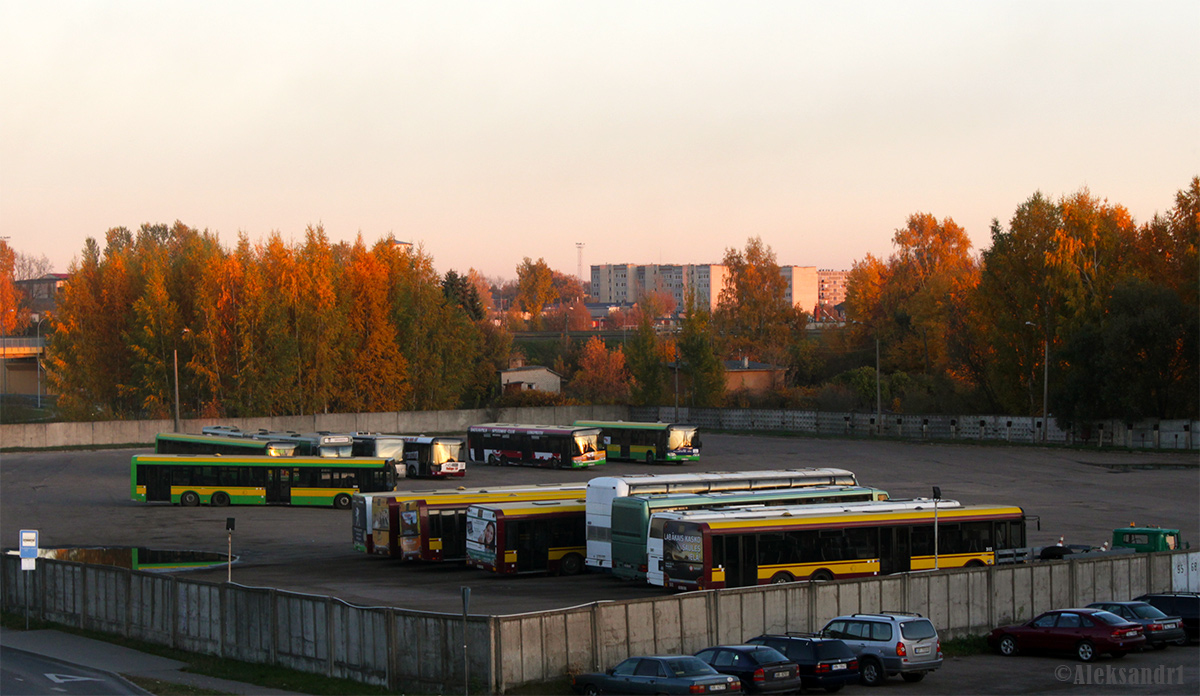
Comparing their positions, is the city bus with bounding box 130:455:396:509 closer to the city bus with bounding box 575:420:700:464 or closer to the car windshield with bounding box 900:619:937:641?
the city bus with bounding box 575:420:700:464

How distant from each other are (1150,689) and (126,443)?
216 ft

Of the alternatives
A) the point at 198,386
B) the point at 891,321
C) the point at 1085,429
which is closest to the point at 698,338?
the point at 891,321

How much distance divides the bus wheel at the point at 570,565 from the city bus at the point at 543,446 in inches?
1067

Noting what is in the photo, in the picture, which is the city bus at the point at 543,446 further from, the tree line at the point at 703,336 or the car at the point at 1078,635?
the car at the point at 1078,635

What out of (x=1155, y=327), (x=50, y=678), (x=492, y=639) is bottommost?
(x=50, y=678)

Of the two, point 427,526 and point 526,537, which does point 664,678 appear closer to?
point 526,537

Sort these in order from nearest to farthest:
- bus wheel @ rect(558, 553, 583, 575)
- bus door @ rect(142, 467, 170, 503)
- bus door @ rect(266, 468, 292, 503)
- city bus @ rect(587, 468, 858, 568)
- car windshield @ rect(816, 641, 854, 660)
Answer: car windshield @ rect(816, 641, 854, 660)
city bus @ rect(587, 468, 858, 568)
bus wheel @ rect(558, 553, 583, 575)
bus door @ rect(142, 467, 170, 503)
bus door @ rect(266, 468, 292, 503)

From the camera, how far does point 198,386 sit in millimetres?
81375

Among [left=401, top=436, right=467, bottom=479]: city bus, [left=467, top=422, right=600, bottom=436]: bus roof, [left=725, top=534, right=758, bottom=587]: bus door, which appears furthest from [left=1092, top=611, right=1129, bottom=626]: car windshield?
[left=467, top=422, right=600, bottom=436]: bus roof

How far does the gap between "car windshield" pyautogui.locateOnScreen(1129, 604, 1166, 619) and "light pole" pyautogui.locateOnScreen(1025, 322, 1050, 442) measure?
4332cm

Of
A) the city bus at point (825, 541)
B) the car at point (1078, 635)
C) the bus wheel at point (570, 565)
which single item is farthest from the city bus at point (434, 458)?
the car at point (1078, 635)

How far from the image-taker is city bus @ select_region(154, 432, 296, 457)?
46.8 m

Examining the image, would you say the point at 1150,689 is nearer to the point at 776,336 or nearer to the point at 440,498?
the point at 440,498

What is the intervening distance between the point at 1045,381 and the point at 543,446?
28778 millimetres
